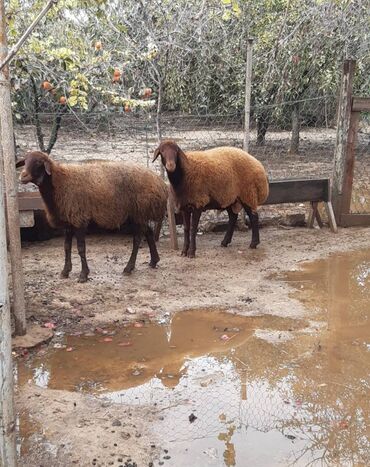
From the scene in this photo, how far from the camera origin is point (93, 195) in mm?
6359

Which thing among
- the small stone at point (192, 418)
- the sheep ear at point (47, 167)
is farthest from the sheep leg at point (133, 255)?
the small stone at point (192, 418)

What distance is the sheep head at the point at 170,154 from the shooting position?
22.7 feet

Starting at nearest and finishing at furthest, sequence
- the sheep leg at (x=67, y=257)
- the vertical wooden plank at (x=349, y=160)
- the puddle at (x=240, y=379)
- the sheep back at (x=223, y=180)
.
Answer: the puddle at (x=240, y=379)
the sheep leg at (x=67, y=257)
the sheep back at (x=223, y=180)
the vertical wooden plank at (x=349, y=160)

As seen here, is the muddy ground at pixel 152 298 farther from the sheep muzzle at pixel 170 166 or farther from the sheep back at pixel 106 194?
the sheep muzzle at pixel 170 166

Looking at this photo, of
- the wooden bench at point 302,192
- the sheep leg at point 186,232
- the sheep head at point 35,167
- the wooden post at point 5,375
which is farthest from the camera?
the wooden bench at point 302,192

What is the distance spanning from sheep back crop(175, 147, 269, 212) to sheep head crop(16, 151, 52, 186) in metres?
1.93

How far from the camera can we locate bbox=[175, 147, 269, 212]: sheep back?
7.33m

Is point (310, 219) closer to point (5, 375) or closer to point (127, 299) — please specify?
point (127, 299)

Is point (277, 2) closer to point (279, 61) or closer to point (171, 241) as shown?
point (279, 61)

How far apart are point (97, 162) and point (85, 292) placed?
1642mm

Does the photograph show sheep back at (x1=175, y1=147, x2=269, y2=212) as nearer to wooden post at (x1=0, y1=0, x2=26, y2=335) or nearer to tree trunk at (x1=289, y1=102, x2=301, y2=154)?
wooden post at (x1=0, y1=0, x2=26, y2=335)

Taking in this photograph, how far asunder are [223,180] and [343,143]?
255 centimetres

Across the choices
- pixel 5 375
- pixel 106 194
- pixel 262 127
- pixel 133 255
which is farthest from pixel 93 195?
pixel 262 127

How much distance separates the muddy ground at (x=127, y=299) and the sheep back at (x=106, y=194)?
745mm
